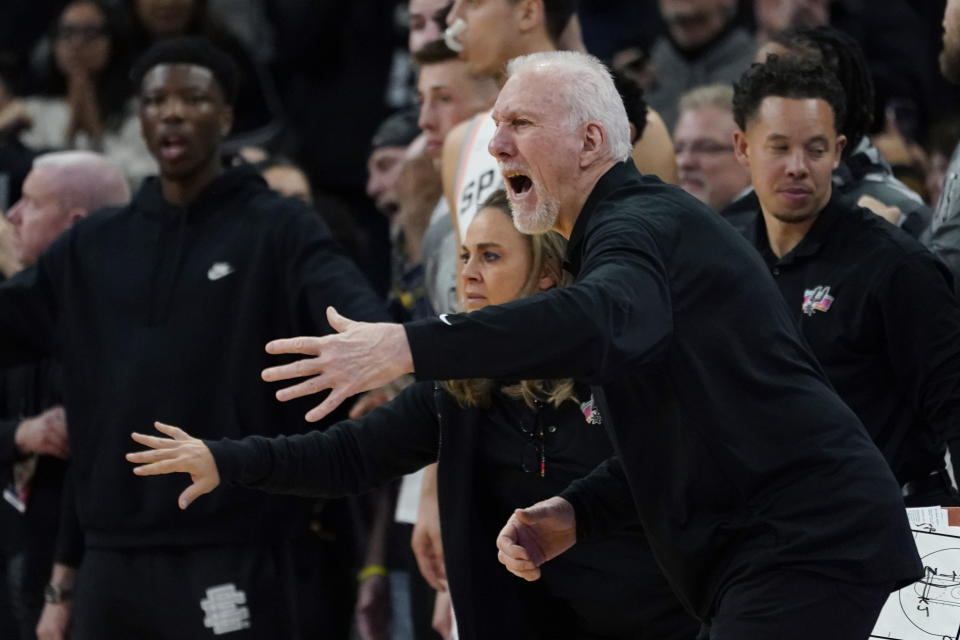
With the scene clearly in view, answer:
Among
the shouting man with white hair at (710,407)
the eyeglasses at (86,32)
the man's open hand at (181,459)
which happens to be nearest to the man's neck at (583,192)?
the shouting man with white hair at (710,407)

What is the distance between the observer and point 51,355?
5.75 metres

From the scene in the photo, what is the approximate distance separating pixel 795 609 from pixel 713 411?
1.36ft

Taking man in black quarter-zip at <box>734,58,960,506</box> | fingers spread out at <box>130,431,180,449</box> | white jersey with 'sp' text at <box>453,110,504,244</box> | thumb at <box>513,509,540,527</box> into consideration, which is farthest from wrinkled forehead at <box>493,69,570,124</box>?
white jersey with 'sp' text at <box>453,110,504,244</box>

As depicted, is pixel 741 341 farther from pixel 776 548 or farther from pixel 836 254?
pixel 836 254

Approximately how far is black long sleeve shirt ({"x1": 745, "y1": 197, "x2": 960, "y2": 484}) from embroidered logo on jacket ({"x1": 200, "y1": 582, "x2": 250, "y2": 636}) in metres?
2.03

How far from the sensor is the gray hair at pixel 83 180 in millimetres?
6227

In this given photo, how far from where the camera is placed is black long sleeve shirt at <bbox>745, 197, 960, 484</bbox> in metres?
4.13

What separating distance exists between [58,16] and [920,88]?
4.57 metres

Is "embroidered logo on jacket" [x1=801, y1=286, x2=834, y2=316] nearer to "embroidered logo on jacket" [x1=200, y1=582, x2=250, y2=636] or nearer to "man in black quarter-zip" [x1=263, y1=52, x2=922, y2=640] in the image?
"man in black quarter-zip" [x1=263, y1=52, x2=922, y2=640]

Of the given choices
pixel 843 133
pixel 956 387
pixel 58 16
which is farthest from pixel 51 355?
pixel 58 16

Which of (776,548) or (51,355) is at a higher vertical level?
(51,355)

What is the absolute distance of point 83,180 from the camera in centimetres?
625

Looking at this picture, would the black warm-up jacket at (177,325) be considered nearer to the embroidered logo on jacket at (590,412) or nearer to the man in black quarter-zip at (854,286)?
the embroidered logo on jacket at (590,412)

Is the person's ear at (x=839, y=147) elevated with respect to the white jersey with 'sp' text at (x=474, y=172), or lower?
lower
